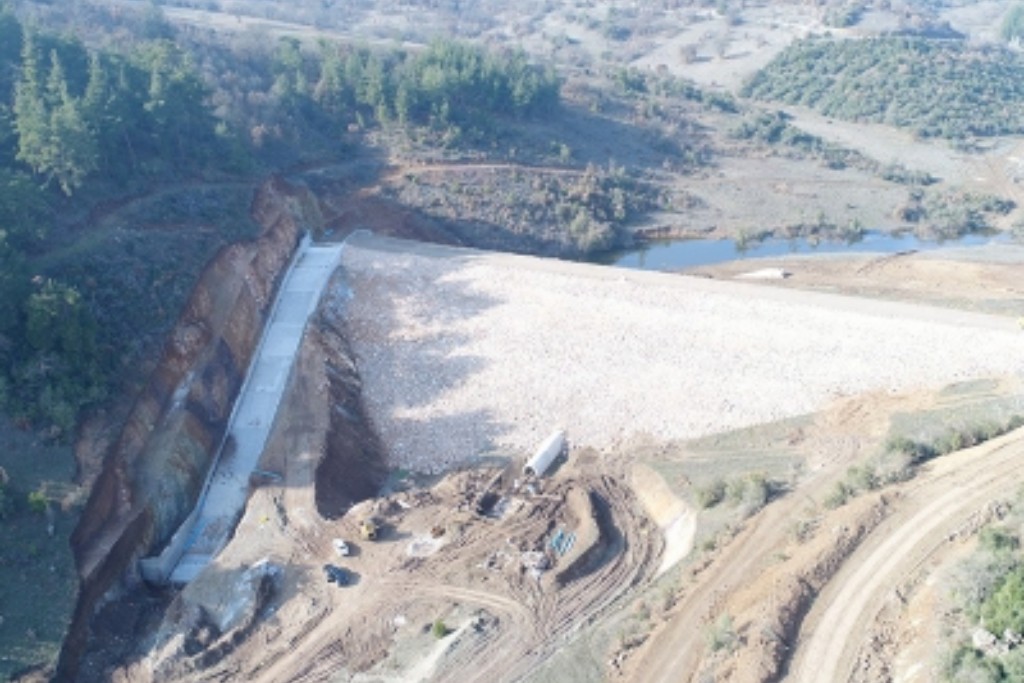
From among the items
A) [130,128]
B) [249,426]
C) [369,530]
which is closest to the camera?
[369,530]

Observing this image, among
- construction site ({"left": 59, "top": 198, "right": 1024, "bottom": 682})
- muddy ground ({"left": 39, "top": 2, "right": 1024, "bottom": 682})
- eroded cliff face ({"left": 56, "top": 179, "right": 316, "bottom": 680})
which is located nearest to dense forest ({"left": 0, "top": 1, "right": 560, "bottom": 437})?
eroded cliff face ({"left": 56, "top": 179, "right": 316, "bottom": 680})

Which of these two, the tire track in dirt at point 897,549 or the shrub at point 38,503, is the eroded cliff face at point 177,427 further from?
the tire track in dirt at point 897,549

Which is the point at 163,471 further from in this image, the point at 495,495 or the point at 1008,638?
the point at 1008,638

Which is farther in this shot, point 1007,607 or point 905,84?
point 905,84

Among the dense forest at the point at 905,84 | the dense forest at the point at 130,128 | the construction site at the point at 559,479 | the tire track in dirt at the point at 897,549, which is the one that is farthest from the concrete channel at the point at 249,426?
the dense forest at the point at 905,84

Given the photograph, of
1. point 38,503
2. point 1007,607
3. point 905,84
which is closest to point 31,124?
point 38,503

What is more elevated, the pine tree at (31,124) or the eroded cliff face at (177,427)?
the pine tree at (31,124)

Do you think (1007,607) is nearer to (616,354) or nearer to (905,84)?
(616,354)
